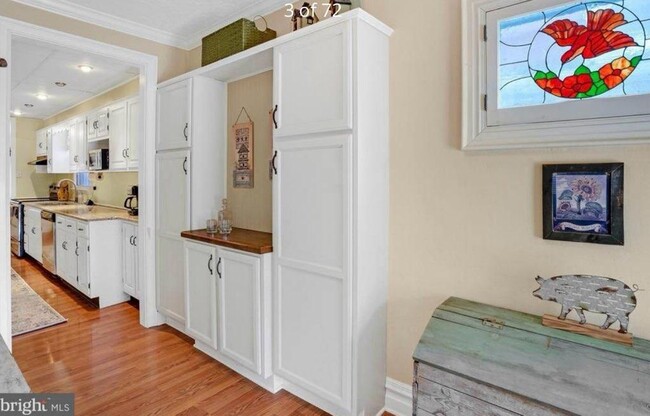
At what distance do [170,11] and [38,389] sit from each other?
2739 millimetres

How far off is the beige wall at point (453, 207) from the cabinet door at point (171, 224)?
1748 mm

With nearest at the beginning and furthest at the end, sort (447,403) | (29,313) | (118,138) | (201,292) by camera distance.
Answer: (447,403) < (201,292) < (29,313) < (118,138)

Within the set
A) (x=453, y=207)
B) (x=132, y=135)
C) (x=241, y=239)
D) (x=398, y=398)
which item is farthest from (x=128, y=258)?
(x=453, y=207)

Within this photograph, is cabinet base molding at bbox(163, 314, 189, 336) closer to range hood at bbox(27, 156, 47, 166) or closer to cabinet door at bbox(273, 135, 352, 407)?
cabinet door at bbox(273, 135, 352, 407)

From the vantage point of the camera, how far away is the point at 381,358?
1964 mm

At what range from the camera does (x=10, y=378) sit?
0.76 metres

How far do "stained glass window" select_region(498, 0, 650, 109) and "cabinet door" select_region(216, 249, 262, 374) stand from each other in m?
1.64

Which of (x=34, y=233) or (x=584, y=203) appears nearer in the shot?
(x=584, y=203)

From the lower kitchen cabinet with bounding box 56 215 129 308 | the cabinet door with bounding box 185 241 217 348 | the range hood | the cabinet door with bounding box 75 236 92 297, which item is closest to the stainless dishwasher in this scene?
the lower kitchen cabinet with bounding box 56 215 129 308

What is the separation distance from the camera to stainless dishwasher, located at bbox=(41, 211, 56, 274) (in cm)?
436

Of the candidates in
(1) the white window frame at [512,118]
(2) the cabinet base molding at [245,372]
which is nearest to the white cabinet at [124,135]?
(2) the cabinet base molding at [245,372]

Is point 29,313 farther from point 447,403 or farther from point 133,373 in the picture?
point 447,403

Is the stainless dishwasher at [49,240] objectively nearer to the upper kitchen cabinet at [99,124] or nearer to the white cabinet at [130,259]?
the upper kitchen cabinet at [99,124]

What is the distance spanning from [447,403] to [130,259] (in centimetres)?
335
